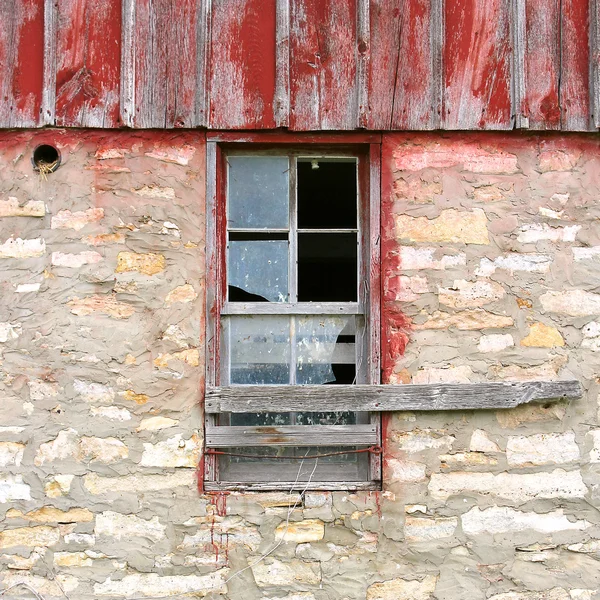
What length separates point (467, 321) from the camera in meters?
3.61

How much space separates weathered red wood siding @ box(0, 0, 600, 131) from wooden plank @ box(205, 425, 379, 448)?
150cm

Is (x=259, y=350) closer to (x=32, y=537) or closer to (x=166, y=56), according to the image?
(x=32, y=537)

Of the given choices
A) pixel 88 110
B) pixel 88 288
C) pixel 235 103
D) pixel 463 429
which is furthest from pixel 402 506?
pixel 88 110

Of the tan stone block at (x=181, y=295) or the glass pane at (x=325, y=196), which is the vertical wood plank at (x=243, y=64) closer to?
the glass pane at (x=325, y=196)

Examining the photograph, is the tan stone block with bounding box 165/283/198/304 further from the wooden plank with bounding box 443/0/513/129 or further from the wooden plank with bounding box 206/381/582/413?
the wooden plank with bounding box 443/0/513/129

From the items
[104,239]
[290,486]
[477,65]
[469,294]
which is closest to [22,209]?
[104,239]

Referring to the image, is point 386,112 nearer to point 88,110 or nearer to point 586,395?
point 88,110

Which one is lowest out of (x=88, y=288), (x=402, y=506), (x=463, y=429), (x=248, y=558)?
(x=248, y=558)

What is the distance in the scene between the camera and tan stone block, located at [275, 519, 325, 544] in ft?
11.5

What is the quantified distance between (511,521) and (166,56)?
2.86m

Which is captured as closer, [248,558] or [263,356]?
[248,558]

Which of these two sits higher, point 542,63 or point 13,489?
point 542,63

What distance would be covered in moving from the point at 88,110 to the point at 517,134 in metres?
2.17

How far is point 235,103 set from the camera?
3.65 meters
